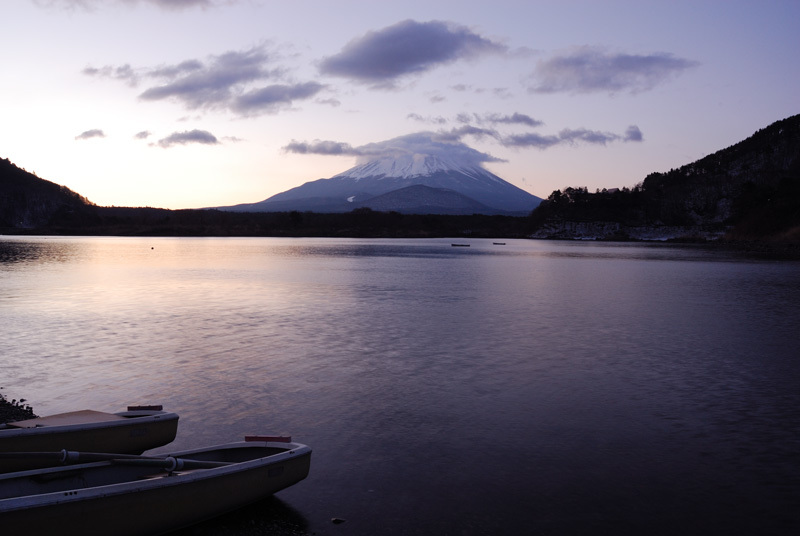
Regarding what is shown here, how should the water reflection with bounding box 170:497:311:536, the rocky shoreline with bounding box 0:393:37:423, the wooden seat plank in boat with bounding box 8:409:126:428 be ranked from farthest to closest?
the rocky shoreline with bounding box 0:393:37:423
the wooden seat plank in boat with bounding box 8:409:126:428
the water reflection with bounding box 170:497:311:536

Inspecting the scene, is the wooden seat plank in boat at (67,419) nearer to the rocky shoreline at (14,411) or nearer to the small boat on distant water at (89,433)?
the small boat on distant water at (89,433)

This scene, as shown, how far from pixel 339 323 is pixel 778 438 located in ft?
54.5

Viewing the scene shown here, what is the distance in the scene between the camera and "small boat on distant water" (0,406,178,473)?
866cm

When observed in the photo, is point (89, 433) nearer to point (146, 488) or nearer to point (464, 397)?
point (146, 488)

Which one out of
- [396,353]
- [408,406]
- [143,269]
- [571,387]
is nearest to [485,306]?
[396,353]

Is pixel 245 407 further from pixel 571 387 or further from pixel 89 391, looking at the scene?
pixel 571 387

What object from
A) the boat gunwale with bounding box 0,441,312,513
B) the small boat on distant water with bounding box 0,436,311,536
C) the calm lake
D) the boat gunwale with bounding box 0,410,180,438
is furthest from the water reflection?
the boat gunwale with bounding box 0,410,180,438

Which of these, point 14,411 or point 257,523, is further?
point 14,411

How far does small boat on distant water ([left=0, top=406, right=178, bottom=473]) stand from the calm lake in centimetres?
93

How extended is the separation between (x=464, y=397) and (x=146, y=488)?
8298 millimetres

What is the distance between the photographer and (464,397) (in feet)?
46.5

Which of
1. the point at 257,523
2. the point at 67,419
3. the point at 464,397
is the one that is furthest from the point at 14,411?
the point at 464,397

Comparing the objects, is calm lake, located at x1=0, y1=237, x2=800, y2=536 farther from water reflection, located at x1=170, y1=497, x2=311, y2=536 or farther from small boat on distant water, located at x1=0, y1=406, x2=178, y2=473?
small boat on distant water, located at x1=0, y1=406, x2=178, y2=473

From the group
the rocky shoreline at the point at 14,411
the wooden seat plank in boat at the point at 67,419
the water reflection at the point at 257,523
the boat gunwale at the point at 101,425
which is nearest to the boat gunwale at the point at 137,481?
the water reflection at the point at 257,523
